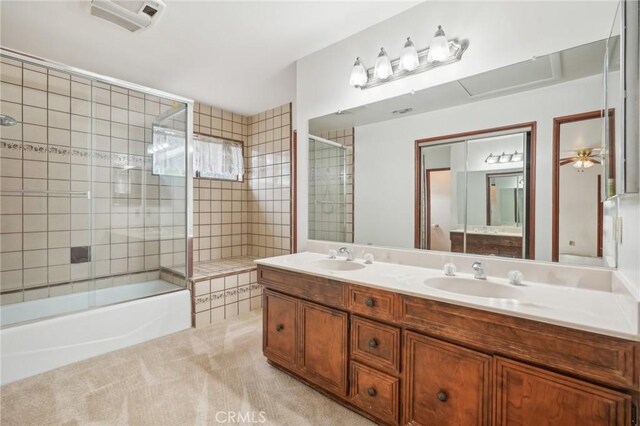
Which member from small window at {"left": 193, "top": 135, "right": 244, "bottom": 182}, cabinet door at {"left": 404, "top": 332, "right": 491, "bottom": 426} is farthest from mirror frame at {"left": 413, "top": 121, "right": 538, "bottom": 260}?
small window at {"left": 193, "top": 135, "right": 244, "bottom": 182}

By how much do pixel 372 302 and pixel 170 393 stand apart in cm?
140

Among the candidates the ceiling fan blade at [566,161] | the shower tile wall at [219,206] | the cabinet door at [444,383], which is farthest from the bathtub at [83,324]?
the ceiling fan blade at [566,161]

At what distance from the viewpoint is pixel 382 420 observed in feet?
4.86

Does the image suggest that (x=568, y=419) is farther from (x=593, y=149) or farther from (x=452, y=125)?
(x=452, y=125)

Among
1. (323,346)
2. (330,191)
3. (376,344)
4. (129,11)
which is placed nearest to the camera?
(376,344)

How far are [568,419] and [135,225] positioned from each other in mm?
3477

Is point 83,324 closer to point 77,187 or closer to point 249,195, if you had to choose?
point 77,187

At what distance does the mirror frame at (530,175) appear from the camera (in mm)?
1486

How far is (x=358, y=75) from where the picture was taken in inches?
79.4

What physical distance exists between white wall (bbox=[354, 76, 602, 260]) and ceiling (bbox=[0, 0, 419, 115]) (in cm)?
77

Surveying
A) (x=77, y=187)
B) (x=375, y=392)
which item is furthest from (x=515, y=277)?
(x=77, y=187)

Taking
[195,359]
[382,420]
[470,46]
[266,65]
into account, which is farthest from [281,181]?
[382,420]

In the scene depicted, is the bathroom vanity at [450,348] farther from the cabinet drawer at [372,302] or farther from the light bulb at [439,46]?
the light bulb at [439,46]

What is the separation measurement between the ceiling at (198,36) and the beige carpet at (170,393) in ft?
A: 7.91
